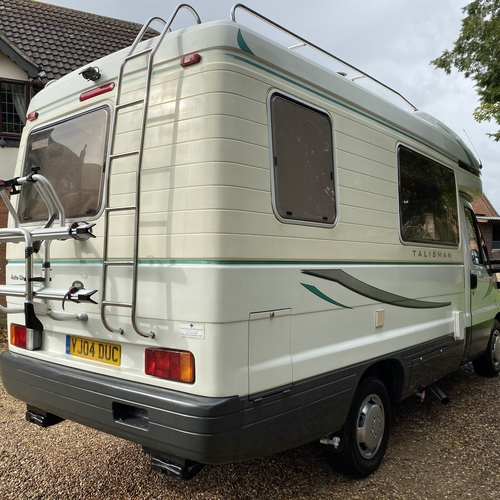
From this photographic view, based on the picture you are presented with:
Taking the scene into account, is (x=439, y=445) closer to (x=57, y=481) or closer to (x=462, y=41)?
(x=57, y=481)

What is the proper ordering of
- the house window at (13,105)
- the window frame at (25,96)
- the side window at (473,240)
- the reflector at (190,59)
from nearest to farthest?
the reflector at (190,59) → the side window at (473,240) → the window frame at (25,96) → the house window at (13,105)

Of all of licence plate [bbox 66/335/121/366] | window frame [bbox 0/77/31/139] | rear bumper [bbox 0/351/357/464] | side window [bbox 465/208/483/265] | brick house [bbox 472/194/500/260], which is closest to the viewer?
rear bumper [bbox 0/351/357/464]

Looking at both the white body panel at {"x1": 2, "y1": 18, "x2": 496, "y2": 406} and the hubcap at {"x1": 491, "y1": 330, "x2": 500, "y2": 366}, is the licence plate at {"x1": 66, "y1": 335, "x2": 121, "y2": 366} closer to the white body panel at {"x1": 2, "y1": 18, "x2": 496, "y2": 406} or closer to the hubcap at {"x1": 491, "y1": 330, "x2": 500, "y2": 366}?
the white body panel at {"x1": 2, "y1": 18, "x2": 496, "y2": 406}

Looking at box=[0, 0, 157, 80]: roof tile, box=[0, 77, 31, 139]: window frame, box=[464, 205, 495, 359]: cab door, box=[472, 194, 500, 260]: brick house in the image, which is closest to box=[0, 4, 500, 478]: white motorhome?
box=[464, 205, 495, 359]: cab door

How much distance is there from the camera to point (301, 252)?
2943 mm

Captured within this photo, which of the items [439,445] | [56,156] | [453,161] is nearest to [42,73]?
[56,156]

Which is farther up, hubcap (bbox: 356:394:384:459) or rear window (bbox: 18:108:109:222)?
rear window (bbox: 18:108:109:222)

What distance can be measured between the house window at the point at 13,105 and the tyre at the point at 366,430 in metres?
8.43

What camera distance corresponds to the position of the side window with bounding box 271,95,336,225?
2.86 meters

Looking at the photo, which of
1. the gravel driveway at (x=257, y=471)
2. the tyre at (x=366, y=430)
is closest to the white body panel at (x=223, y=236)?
the tyre at (x=366, y=430)

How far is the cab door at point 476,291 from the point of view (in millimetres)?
5195

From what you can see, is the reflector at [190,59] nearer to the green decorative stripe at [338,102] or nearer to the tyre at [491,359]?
the green decorative stripe at [338,102]

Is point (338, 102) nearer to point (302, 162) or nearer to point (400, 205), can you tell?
point (302, 162)

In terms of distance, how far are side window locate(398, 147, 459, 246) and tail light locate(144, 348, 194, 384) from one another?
7.22ft
